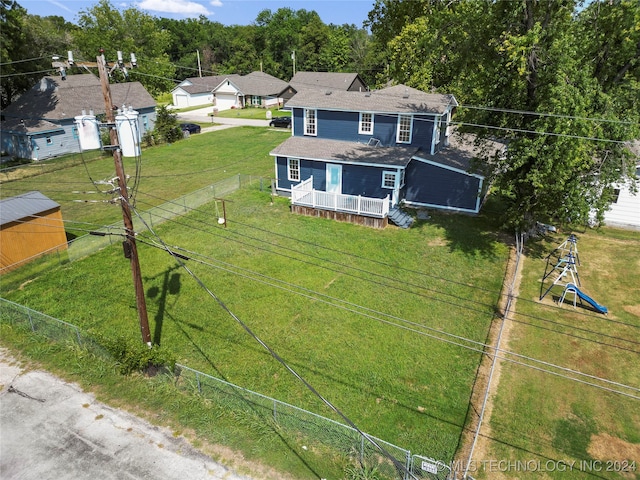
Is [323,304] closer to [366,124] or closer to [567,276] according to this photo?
[567,276]

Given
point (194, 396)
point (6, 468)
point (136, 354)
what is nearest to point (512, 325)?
point (194, 396)

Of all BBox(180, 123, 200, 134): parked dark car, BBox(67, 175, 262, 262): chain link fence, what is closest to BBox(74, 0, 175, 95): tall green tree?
BBox(180, 123, 200, 134): parked dark car

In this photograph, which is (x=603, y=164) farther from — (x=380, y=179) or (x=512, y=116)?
(x=380, y=179)

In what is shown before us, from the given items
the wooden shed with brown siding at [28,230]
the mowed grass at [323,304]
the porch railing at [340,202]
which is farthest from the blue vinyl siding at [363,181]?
the wooden shed with brown siding at [28,230]

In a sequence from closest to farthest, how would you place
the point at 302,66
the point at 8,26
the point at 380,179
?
1. the point at 380,179
2. the point at 8,26
3. the point at 302,66

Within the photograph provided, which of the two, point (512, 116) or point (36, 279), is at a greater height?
point (512, 116)

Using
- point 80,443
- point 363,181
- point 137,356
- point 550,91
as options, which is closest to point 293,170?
point 363,181

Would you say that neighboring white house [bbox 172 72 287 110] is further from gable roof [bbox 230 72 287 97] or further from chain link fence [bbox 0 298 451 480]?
chain link fence [bbox 0 298 451 480]

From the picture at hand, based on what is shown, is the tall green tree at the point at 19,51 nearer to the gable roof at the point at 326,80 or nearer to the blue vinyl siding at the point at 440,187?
the blue vinyl siding at the point at 440,187
